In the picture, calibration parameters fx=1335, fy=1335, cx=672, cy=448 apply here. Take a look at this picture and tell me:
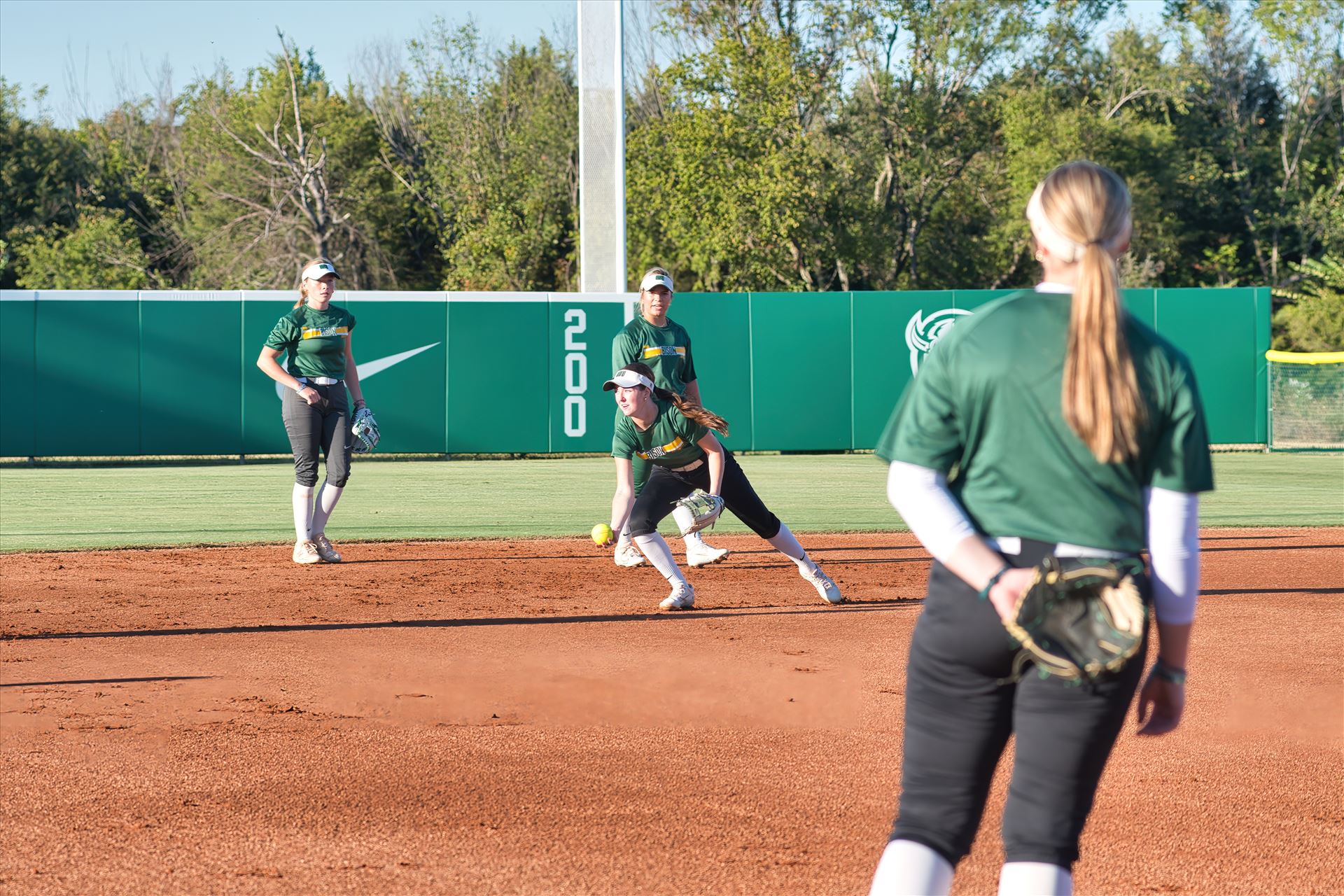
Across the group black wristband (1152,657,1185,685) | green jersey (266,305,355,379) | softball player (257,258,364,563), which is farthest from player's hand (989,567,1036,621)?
green jersey (266,305,355,379)

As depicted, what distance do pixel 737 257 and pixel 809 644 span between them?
27479mm

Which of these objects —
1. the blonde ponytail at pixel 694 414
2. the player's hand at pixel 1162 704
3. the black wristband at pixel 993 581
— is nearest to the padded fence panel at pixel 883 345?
the blonde ponytail at pixel 694 414

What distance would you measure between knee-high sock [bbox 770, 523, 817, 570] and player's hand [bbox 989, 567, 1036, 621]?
5.73m

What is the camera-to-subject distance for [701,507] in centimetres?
731

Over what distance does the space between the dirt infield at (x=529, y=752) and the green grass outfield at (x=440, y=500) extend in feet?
11.3

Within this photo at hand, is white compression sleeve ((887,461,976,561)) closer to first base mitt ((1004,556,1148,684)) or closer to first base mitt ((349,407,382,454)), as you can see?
first base mitt ((1004,556,1148,684))

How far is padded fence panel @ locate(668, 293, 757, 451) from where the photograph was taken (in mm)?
22047

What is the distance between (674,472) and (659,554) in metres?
0.49

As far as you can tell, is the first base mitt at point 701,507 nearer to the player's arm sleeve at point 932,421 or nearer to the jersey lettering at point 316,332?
the jersey lettering at point 316,332

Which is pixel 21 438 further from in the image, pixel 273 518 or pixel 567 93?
pixel 567 93

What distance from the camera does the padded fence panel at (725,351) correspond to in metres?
22.0

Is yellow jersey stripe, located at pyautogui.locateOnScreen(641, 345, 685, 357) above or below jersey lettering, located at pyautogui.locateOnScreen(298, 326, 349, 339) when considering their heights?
below

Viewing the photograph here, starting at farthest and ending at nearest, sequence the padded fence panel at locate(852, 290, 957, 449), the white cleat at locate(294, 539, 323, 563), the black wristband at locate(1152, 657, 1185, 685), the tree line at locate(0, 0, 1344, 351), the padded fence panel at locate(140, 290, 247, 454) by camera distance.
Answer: the tree line at locate(0, 0, 1344, 351), the padded fence panel at locate(852, 290, 957, 449), the padded fence panel at locate(140, 290, 247, 454), the white cleat at locate(294, 539, 323, 563), the black wristband at locate(1152, 657, 1185, 685)

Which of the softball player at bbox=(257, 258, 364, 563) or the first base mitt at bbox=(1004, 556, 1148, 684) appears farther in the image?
the softball player at bbox=(257, 258, 364, 563)
